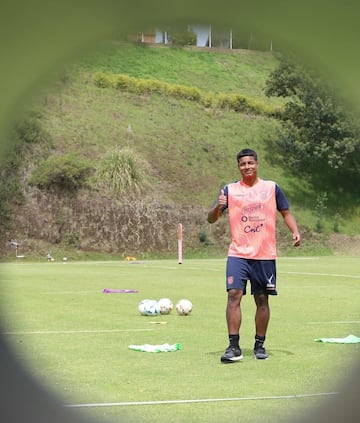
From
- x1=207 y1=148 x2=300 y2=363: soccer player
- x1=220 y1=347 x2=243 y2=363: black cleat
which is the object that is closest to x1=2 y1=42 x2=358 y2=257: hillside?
x1=207 y1=148 x2=300 y2=363: soccer player

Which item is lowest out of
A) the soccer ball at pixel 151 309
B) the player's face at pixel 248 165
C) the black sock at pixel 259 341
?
the soccer ball at pixel 151 309

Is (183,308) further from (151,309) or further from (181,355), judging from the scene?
(181,355)

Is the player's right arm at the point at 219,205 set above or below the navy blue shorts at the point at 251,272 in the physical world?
above

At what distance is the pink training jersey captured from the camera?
7.58 m

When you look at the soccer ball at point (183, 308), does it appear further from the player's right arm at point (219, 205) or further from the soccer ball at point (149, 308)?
the player's right arm at point (219, 205)

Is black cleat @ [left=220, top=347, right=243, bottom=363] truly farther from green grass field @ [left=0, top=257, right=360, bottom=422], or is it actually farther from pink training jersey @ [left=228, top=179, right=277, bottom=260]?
pink training jersey @ [left=228, top=179, right=277, bottom=260]

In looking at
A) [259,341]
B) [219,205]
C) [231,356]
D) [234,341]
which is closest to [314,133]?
[259,341]

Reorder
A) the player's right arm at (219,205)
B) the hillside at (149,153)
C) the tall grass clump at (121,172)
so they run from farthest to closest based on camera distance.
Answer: the tall grass clump at (121,172) → the hillside at (149,153) → the player's right arm at (219,205)

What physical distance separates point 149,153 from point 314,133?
10.3 metres

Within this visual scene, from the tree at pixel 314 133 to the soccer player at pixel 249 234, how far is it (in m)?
17.1

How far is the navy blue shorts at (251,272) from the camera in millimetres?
7680

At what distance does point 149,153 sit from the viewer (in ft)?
140

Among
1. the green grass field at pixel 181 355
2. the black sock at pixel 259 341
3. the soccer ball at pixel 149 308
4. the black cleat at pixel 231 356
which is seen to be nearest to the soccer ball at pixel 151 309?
the soccer ball at pixel 149 308

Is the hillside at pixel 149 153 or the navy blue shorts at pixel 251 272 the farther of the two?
the hillside at pixel 149 153
